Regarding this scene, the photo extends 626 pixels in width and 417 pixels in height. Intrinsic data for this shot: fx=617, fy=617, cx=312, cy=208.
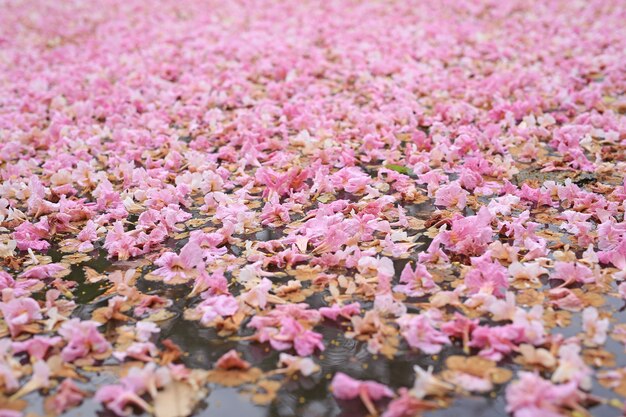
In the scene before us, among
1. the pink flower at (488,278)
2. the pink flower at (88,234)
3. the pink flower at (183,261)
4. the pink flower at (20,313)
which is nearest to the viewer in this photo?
A: the pink flower at (20,313)

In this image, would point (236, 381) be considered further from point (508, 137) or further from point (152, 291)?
point (508, 137)

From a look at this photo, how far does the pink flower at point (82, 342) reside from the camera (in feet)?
7.25

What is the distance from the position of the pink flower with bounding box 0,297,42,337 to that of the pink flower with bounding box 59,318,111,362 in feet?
0.72

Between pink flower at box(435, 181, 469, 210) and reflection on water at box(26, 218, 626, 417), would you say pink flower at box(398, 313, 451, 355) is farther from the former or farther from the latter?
pink flower at box(435, 181, 469, 210)

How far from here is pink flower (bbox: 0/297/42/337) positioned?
7.74ft

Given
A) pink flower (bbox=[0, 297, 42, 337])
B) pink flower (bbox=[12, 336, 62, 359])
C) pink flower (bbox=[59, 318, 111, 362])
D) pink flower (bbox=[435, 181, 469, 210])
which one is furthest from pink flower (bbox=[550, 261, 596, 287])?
Result: pink flower (bbox=[0, 297, 42, 337])

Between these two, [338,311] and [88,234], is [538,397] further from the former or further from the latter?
[88,234]

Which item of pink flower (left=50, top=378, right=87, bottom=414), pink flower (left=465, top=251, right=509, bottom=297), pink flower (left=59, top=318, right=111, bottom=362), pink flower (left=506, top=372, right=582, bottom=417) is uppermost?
pink flower (left=465, top=251, right=509, bottom=297)

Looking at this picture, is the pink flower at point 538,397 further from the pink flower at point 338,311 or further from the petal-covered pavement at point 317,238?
the pink flower at point 338,311

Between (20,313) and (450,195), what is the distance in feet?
7.13

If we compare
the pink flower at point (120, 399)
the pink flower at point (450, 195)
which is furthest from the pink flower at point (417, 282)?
the pink flower at point (120, 399)

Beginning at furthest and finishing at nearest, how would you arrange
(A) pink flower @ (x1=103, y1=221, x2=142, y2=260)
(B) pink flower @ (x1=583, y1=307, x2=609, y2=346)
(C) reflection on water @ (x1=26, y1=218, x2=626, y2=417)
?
(A) pink flower @ (x1=103, y1=221, x2=142, y2=260) → (B) pink flower @ (x1=583, y1=307, x2=609, y2=346) → (C) reflection on water @ (x1=26, y1=218, x2=626, y2=417)

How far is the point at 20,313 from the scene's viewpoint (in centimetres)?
243

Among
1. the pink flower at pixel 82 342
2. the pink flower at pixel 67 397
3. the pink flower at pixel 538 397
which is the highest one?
the pink flower at pixel 538 397
